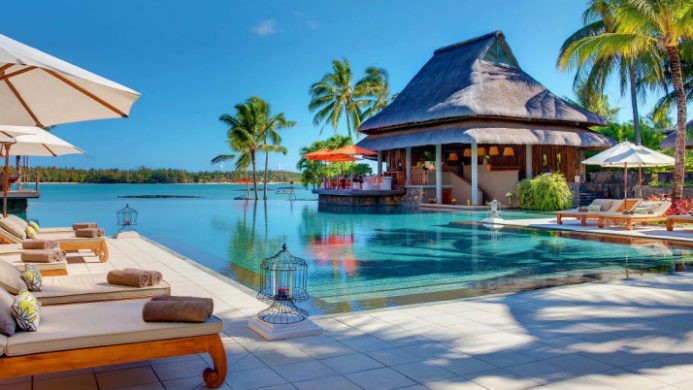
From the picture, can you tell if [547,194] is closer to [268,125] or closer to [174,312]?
[174,312]

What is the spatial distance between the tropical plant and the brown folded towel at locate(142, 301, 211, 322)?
96.0ft

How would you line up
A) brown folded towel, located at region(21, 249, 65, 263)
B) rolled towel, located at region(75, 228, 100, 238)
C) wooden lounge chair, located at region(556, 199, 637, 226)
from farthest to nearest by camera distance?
1. wooden lounge chair, located at region(556, 199, 637, 226)
2. rolled towel, located at region(75, 228, 100, 238)
3. brown folded towel, located at region(21, 249, 65, 263)

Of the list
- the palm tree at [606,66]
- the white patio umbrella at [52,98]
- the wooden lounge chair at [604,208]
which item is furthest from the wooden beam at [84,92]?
the palm tree at [606,66]

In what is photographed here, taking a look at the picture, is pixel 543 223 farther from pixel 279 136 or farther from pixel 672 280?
pixel 279 136

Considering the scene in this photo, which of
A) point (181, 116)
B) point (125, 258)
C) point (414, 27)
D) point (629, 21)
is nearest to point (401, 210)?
point (629, 21)

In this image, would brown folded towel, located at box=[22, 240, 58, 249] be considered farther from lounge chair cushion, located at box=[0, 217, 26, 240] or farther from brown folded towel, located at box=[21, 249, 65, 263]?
lounge chair cushion, located at box=[0, 217, 26, 240]

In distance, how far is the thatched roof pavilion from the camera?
21266 mm

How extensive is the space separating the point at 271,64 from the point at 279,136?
16269 millimetres

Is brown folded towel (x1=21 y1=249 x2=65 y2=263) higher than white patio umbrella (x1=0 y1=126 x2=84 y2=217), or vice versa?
white patio umbrella (x1=0 y1=126 x2=84 y2=217)

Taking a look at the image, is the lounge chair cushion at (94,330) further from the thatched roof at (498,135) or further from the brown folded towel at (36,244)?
the thatched roof at (498,135)

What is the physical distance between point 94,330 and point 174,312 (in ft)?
1.42

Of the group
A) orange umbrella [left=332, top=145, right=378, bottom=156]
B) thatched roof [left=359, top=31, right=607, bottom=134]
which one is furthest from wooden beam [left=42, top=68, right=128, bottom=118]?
orange umbrella [left=332, top=145, right=378, bottom=156]

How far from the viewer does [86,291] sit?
408cm

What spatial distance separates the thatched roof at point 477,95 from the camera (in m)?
21.6
